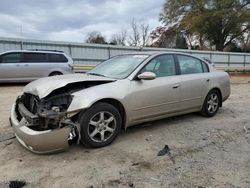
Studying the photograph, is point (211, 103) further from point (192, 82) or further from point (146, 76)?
point (146, 76)

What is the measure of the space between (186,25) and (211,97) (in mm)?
32063

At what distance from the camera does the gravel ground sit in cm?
288

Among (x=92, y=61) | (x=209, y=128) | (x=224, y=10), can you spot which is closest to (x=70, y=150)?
Result: (x=209, y=128)

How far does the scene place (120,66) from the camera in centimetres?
464

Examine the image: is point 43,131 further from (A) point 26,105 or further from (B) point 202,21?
(B) point 202,21

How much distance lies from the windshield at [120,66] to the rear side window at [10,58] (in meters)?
7.57

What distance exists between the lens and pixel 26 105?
13.3ft

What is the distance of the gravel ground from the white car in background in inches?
276

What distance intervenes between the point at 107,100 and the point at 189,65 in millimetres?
2336

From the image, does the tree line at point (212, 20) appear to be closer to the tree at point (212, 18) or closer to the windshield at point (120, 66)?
the tree at point (212, 18)

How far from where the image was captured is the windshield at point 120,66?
4.36 metres

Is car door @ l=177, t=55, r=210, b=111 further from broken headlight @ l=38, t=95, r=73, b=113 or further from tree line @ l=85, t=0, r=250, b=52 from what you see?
tree line @ l=85, t=0, r=250, b=52

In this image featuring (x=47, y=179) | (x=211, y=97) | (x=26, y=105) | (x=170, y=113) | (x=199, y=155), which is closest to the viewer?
(x=47, y=179)

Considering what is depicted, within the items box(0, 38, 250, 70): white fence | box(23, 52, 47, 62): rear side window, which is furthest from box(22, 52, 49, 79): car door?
box(0, 38, 250, 70): white fence
